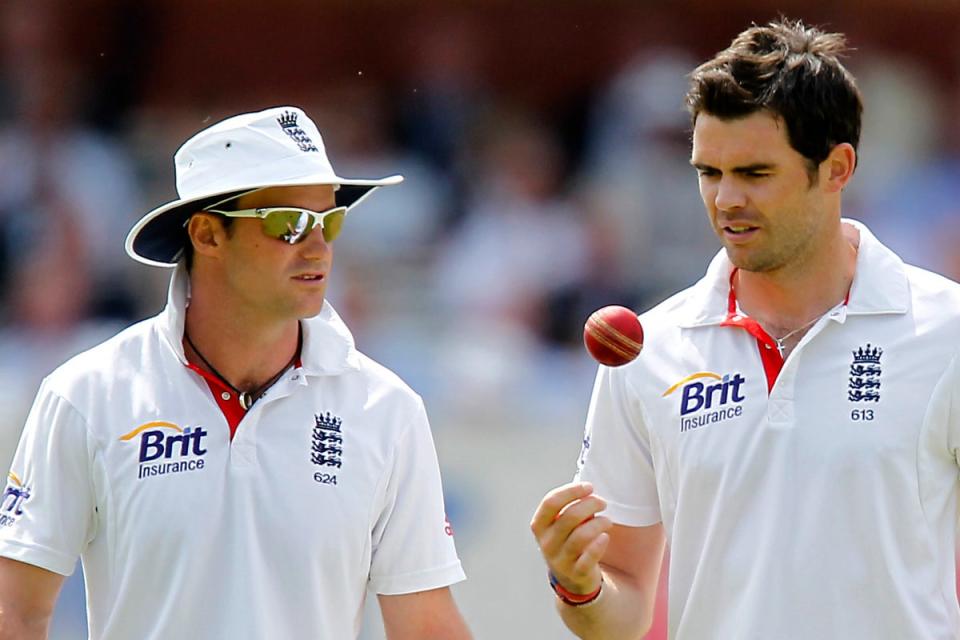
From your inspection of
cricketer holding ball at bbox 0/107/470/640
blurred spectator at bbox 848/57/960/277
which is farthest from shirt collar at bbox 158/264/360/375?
blurred spectator at bbox 848/57/960/277

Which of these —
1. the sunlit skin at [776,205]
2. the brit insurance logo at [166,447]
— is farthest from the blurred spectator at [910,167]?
the brit insurance logo at [166,447]

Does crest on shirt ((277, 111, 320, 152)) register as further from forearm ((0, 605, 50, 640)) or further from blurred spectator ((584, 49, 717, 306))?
blurred spectator ((584, 49, 717, 306))

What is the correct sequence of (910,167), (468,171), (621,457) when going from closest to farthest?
(621,457) → (910,167) → (468,171)

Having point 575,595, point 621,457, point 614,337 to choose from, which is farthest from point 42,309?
point 614,337

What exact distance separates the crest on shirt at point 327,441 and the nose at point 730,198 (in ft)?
3.79

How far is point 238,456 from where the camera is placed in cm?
476

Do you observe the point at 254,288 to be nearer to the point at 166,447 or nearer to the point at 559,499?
the point at 166,447

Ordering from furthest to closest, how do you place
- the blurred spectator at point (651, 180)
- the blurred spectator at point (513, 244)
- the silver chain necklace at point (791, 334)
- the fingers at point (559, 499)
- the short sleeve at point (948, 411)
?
the blurred spectator at point (651, 180)
the blurred spectator at point (513, 244)
the silver chain necklace at point (791, 334)
the short sleeve at point (948, 411)
the fingers at point (559, 499)

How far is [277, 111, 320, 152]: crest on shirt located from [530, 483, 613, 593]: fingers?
1179 mm

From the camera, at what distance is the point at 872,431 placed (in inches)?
179

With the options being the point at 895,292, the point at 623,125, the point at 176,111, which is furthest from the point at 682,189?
the point at 895,292

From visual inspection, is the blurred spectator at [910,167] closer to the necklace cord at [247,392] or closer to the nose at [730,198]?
the nose at [730,198]

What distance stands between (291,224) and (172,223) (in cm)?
39

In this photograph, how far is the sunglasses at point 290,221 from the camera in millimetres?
4902
